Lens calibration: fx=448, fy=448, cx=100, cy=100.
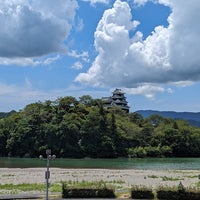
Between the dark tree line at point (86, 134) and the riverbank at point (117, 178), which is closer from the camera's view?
the riverbank at point (117, 178)

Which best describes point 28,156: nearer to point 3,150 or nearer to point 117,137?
point 3,150

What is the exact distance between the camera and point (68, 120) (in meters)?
162

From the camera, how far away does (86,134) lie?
160625mm

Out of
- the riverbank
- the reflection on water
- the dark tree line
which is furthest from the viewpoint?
the dark tree line

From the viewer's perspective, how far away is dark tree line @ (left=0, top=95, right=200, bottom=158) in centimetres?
15950

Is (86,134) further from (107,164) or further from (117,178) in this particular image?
(117,178)

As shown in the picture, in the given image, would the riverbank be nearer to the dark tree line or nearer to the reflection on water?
A: the reflection on water

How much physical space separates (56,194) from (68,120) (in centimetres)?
12794

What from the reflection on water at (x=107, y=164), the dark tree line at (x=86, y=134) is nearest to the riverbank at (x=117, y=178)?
the reflection on water at (x=107, y=164)

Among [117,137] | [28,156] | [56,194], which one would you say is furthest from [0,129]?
[56,194]

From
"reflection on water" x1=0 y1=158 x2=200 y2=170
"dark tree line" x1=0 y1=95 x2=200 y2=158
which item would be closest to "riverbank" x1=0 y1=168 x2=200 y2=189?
"reflection on water" x1=0 y1=158 x2=200 y2=170

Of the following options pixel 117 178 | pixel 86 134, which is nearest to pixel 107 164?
pixel 86 134

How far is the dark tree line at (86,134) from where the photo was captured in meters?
160

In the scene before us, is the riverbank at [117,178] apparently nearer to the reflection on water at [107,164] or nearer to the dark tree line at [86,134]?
the reflection on water at [107,164]
